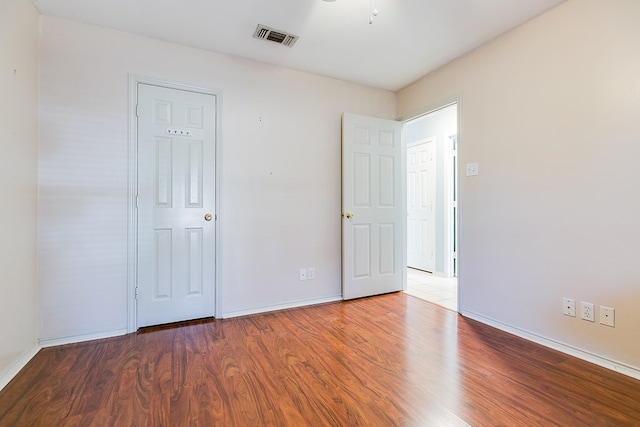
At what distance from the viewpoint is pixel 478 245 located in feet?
8.45

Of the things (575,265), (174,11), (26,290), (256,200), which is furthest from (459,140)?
(26,290)

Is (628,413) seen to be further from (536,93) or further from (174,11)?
(174,11)

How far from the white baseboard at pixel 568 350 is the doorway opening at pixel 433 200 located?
1.38m

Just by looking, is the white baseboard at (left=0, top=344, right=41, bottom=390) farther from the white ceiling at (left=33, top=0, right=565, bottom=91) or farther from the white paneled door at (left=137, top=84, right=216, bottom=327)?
the white ceiling at (left=33, top=0, right=565, bottom=91)

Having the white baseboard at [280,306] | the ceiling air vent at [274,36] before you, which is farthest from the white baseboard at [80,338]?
the ceiling air vent at [274,36]

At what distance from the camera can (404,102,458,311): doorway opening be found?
423cm

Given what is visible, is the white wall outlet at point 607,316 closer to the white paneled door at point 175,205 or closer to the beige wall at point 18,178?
the white paneled door at point 175,205

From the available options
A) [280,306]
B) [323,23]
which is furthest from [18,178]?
[323,23]

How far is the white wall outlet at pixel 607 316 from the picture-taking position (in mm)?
1766

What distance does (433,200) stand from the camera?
4.48m

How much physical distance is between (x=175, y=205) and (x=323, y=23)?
6.31 feet

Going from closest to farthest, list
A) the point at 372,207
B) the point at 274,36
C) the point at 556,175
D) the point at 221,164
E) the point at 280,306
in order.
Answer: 1. the point at 556,175
2. the point at 274,36
3. the point at 221,164
4. the point at 280,306
5. the point at 372,207

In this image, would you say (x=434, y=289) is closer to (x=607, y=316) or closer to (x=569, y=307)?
(x=569, y=307)

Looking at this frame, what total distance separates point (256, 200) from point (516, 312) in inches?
95.5
